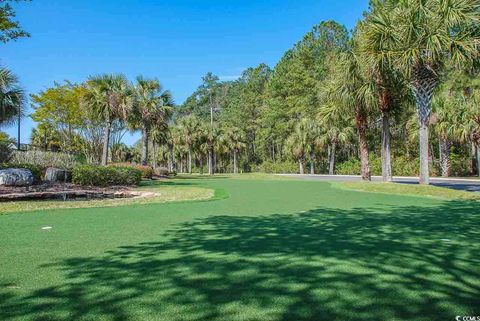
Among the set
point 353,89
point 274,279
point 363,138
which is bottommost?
point 274,279

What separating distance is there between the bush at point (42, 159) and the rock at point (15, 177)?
20.0ft

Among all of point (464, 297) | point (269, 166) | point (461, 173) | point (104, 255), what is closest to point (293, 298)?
point (464, 297)

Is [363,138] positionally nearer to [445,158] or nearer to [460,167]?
[445,158]

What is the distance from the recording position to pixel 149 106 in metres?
31.9

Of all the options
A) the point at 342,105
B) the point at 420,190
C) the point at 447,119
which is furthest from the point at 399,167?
the point at 420,190

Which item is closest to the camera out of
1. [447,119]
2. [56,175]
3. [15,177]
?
[15,177]

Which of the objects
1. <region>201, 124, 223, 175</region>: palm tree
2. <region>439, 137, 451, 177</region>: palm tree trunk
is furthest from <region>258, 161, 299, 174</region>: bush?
<region>439, 137, 451, 177</region>: palm tree trunk

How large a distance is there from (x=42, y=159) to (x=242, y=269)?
897 inches

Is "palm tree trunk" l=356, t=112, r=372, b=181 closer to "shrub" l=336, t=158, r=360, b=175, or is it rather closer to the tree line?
the tree line

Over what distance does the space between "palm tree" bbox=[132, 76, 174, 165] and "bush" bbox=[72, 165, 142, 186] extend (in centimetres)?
1234

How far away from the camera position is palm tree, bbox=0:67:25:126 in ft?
64.7

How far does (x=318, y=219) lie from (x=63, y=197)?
9.45m

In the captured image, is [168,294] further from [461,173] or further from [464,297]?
[461,173]

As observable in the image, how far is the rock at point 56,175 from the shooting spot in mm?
16844
